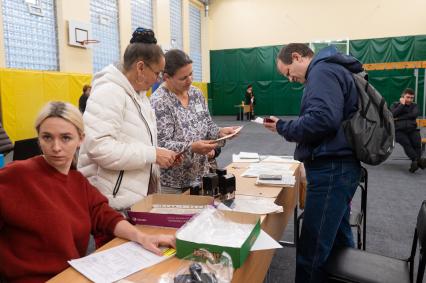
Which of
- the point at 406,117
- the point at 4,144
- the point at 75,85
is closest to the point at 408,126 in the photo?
the point at 406,117

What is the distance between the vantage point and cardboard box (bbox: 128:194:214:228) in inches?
56.1

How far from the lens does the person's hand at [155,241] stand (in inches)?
49.0

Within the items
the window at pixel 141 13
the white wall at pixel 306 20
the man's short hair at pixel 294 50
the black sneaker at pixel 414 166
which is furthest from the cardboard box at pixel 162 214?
the white wall at pixel 306 20

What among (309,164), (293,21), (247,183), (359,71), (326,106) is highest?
(293,21)

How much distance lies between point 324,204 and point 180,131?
91 centimetres

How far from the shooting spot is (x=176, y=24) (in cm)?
1295

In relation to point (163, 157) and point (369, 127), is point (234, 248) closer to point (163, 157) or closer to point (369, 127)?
point (163, 157)

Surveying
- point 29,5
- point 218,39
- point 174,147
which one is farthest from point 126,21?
point 174,147

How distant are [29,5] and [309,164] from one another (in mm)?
6892

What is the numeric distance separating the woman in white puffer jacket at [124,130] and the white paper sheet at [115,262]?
0.35 meters

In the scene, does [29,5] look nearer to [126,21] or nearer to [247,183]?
[126,21]

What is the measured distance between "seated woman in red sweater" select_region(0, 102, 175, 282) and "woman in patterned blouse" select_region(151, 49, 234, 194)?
2.35 feet

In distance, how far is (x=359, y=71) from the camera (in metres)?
1.83

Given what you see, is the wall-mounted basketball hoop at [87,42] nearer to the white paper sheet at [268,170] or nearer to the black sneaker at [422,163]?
the white paper sheet at [268,170]
